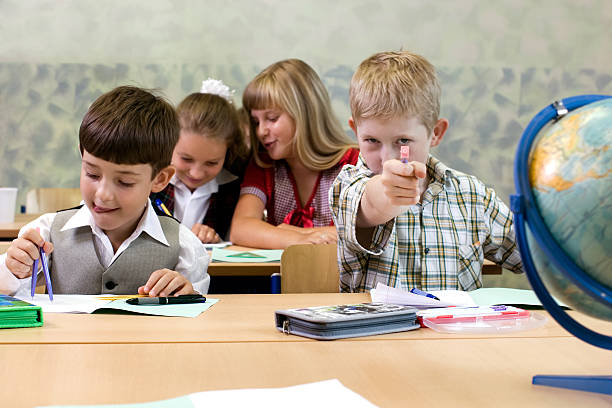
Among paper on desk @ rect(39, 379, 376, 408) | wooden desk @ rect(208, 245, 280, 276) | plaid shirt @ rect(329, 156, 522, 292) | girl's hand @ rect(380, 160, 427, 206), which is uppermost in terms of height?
girl's hand @ rect(380, 160, 427, 206)

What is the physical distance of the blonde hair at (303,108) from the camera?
9.07 feet

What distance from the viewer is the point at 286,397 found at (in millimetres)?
670

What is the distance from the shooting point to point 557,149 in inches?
26.6

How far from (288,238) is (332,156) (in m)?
0.54

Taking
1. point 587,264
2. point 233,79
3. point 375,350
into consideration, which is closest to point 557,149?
point 587,264

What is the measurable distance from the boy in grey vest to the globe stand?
0.96 m

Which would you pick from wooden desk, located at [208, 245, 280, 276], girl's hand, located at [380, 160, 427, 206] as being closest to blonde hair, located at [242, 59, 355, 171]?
wooden desk, located at [208, 245, 280, 276]

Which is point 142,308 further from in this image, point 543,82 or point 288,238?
point 543,82

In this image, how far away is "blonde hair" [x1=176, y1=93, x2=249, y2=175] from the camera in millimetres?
2727

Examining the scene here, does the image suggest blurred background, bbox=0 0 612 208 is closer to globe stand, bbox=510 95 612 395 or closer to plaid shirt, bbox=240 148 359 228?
plaid shirt, bbox=240 148 359 228

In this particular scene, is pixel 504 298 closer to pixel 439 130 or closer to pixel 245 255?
pixel 439 130

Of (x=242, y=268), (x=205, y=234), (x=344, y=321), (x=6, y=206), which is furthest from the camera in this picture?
(x=6, y=206)

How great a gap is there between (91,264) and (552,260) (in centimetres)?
119

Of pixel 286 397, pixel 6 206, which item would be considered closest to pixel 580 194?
pixel 286 397
